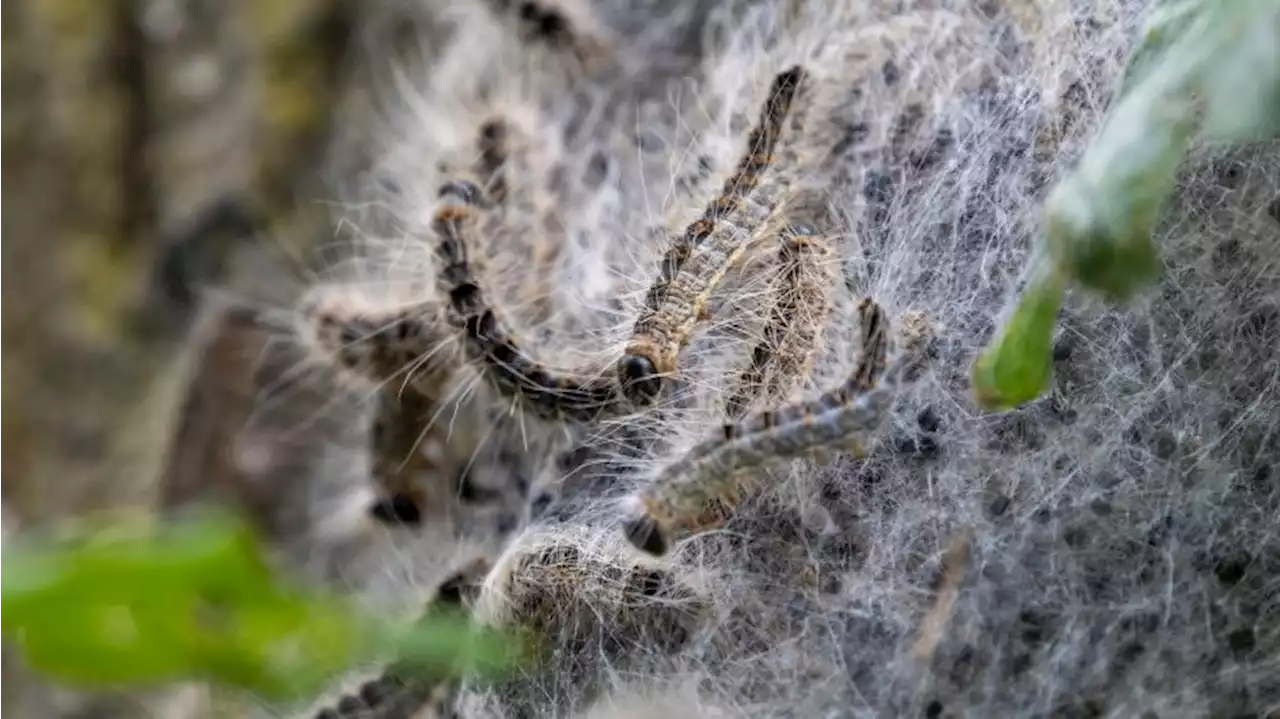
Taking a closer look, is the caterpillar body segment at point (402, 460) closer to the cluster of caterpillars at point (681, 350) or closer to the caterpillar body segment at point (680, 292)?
the cluster of caterpillars at point (681, 350)

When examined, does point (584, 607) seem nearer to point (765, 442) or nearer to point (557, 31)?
point (765, 442)

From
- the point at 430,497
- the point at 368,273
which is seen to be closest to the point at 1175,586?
the point at 430,497

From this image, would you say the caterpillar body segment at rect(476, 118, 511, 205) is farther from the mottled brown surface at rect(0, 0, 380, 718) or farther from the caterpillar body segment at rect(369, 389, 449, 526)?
the mottled brown surface at rect(0, 0, 380, 718)

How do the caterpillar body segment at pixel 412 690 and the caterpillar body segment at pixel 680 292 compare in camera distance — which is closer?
the caterpillar body segment at pixel 680 292

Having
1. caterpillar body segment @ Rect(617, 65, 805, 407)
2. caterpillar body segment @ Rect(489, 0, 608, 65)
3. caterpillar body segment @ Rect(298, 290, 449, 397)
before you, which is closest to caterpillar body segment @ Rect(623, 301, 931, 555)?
caterpillar body segment @ Rect(617, 65, 805, 407)

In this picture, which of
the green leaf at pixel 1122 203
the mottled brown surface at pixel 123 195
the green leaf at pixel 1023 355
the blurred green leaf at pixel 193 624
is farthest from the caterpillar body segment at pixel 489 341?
the mottled brown surface at pixel 123 195

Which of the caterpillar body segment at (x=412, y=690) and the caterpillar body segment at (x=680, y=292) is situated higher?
the caterpillar body segment at (x=680, y=292)

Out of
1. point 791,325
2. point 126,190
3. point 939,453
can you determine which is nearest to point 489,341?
point 791,325
